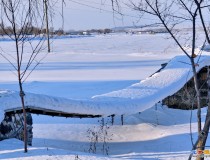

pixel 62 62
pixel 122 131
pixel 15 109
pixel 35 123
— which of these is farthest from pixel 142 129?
pixel 62 62

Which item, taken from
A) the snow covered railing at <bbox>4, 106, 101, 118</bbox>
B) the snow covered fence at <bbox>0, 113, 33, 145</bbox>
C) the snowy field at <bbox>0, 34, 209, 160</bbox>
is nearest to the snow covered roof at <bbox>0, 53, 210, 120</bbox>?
the snow covered railing at <bbox>4, 106, 101, 118</bbox>

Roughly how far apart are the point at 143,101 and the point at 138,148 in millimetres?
1782

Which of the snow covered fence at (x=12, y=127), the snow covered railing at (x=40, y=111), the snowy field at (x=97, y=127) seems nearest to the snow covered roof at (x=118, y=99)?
the snow covered railing at (x=40, y=111)

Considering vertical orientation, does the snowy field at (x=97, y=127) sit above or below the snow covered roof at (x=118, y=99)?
below

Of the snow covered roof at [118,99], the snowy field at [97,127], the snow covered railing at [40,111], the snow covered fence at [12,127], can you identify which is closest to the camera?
the snowy field at [97,127]

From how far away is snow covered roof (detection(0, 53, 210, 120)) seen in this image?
7258 mm

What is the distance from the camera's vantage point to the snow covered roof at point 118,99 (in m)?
7.26

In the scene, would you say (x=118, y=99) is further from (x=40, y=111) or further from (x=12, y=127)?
(x=12, y=127)

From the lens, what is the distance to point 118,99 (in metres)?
9.12

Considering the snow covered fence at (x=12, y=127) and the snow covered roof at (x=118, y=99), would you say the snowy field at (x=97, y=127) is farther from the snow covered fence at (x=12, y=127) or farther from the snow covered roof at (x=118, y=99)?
the snow covered roof at (x=118, y=99)

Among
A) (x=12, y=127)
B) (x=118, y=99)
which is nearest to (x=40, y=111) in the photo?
(x=12, y=127)

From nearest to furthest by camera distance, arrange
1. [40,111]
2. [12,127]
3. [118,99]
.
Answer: [12,127] < [40,111] < [118,99]

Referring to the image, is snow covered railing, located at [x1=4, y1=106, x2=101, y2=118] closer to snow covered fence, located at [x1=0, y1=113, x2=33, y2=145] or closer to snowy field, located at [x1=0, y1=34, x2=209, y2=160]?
snow covered fence, located at [x1=0, y1=113, x2=33, y2=145]

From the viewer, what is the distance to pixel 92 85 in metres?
14.5
